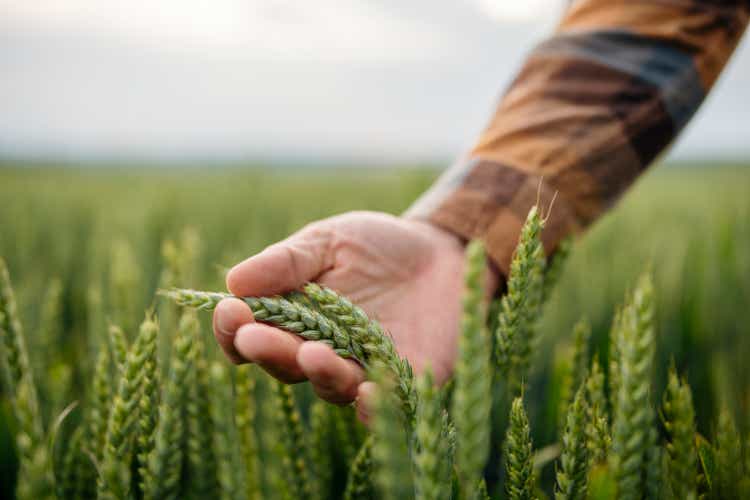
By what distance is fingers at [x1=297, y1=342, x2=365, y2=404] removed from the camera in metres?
0.64

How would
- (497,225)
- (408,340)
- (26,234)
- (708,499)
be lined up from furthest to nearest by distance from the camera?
(26,234)
(497,225)
(408,340)
(708,499)

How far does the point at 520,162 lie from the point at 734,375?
30.6 inches

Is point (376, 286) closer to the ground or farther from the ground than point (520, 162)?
closer to the ground

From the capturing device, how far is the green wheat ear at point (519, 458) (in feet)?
1.90

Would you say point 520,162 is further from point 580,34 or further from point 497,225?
point 580,34

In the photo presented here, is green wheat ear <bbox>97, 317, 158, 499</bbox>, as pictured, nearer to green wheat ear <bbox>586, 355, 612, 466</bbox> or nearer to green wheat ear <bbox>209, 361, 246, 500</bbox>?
green wheat ear <bbox>209, 361, 246, 500</bbox>

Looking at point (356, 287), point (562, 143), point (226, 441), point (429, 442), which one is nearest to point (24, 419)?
point (226, 441)

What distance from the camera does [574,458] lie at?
57 cm

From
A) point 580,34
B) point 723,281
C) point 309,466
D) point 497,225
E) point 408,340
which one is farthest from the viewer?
point 723,281

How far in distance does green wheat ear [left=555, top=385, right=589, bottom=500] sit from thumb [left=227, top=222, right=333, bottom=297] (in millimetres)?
412

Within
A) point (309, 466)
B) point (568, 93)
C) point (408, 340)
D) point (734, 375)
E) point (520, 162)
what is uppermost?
point (568, 93)

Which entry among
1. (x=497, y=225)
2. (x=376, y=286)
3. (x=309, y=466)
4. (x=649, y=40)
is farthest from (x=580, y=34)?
(x=309, y=466)

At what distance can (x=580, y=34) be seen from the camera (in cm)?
121

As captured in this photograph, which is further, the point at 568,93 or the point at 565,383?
the point at 568,93
